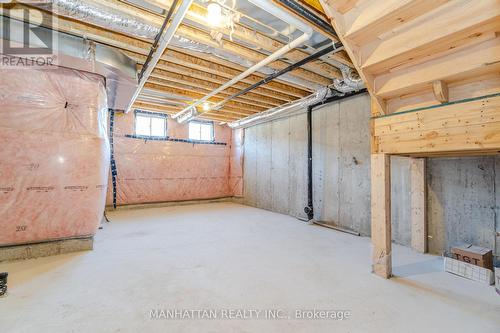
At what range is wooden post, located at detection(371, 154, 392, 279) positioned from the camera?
2131 mm

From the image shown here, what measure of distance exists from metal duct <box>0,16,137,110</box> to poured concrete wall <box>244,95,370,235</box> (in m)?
3.35

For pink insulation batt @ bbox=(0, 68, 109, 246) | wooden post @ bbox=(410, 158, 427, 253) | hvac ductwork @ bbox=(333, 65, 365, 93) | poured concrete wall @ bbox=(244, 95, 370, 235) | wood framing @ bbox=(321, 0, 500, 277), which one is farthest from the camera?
poured concrete wall @ bbox=(244, 95, 370, 235)

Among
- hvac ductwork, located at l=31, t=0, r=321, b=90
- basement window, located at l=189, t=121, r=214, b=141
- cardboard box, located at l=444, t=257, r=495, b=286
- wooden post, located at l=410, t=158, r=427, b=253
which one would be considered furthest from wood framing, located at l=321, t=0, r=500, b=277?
basement window, located at l=189, t=121, r=214, b=141

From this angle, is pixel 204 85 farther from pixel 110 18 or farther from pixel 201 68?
pixel 110 18

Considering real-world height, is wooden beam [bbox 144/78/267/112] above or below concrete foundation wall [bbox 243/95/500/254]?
above

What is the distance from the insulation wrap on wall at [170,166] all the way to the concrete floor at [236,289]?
2.88 metres

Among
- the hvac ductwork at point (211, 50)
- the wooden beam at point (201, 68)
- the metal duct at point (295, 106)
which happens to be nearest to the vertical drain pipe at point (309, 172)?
the metal duct at point (295, 106)

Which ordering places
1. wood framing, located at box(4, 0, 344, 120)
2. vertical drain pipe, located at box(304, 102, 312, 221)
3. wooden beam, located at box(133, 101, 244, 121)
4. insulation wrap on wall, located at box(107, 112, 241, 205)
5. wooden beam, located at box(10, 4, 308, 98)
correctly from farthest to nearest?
insulation wrap on wall, located at box(107, 112, 241, 205)
wooden beam, located at box(133, 101, 244, 121)
vertical drain pipe, located at box(304, 102, 312, 221)
wooden beam, located at box(10, 4, 308, 98)
wood framing, located at box(4, 0, 344, 120)

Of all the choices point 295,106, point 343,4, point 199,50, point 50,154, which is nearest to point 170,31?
point 199,50

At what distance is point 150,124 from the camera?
6219 mm

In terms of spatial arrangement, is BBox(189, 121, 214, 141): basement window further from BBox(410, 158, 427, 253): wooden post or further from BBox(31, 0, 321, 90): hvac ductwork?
BBox(410, 158, 427, 253): wooden post

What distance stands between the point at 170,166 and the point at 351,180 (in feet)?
15.5

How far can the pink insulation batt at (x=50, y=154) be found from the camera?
94.0 inches

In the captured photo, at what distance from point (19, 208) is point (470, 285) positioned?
4.51 m
